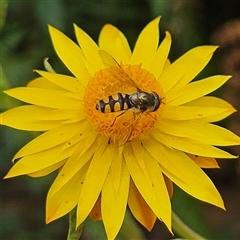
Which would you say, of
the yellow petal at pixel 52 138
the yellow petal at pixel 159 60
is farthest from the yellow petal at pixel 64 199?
the yellow petal at pixel 159 60

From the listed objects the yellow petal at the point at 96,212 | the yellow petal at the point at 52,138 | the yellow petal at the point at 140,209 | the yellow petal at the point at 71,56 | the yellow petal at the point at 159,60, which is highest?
the yellow petal at the point at 71,56

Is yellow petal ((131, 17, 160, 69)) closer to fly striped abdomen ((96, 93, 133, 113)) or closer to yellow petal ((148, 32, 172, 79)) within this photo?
yellow petal ((148, 32, 172, 79))

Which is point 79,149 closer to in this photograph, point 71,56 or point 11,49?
point 71,56

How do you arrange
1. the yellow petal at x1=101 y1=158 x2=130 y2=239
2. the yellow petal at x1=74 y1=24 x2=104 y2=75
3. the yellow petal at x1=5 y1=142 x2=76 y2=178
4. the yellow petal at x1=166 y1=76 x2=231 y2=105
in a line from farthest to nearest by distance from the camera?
1. the yellow petal at x1=74 y1=24 x2=104 y2=75
2. the yellow petal at x1=166 y1=76 x2=231 y2=105
3. the yellow petal at x1=5 y1=142 x2=76 y2=178
4. the yellow petal at x1=101 y1=158 x2=130 y2=239

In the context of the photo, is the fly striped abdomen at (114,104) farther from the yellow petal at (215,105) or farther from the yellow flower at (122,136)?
the yellow petal at (215,105)

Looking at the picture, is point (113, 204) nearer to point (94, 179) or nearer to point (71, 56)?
point (94, 179)

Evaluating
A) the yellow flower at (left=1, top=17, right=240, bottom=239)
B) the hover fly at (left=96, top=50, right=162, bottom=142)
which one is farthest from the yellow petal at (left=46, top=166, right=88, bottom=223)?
the hover fly at (left=96, top=50, right=162, bottom=142)

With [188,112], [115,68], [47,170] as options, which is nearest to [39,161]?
[47,170]

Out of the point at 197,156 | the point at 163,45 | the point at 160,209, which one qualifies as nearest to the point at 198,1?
the point at 163,45
